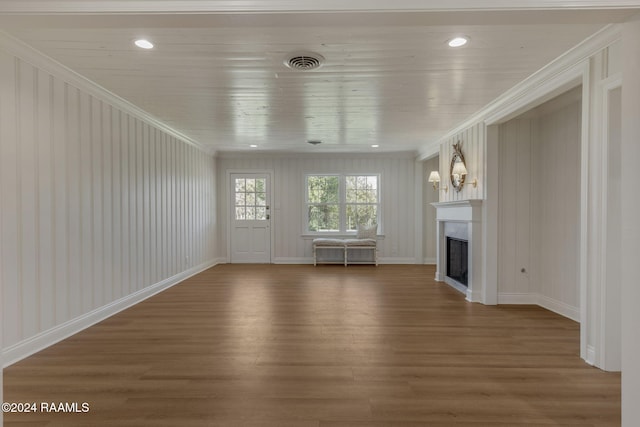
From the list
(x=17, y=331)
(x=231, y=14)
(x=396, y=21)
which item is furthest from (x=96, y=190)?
(x=396, y=21)

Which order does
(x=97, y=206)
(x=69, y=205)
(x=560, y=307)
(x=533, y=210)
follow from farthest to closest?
1. (x=533, y=210)
2. (x=560, y=307)
3. (x=97, y=206)
4. (x=69, y=205)

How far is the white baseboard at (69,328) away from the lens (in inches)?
99.4

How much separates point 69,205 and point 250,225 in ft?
A: 15.5

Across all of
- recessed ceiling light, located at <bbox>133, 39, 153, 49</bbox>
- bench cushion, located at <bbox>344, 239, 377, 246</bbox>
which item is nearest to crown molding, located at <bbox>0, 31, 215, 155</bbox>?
recessed ceiling light, located at <bbox>133, 39, 153, 49</bbox>

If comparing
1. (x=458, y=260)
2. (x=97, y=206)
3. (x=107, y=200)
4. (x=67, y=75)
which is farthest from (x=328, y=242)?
(x=67, y=75)

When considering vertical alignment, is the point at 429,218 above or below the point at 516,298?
above

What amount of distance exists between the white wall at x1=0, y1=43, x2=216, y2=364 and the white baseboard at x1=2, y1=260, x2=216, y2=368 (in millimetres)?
10

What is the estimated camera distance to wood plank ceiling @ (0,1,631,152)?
1.64 meters

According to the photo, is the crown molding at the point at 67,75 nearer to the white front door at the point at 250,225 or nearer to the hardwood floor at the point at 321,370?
the hardwood floor at the point at 321,370

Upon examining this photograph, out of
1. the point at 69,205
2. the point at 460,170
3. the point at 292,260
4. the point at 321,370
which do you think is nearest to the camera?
the point at 321,370

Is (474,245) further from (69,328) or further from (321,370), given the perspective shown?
(69,328)

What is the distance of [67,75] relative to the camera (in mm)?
3047

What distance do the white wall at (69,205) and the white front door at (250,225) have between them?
2745mm

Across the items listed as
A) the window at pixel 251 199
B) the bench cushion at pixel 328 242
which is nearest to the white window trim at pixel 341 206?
the bench cushion at pixel 328 242
